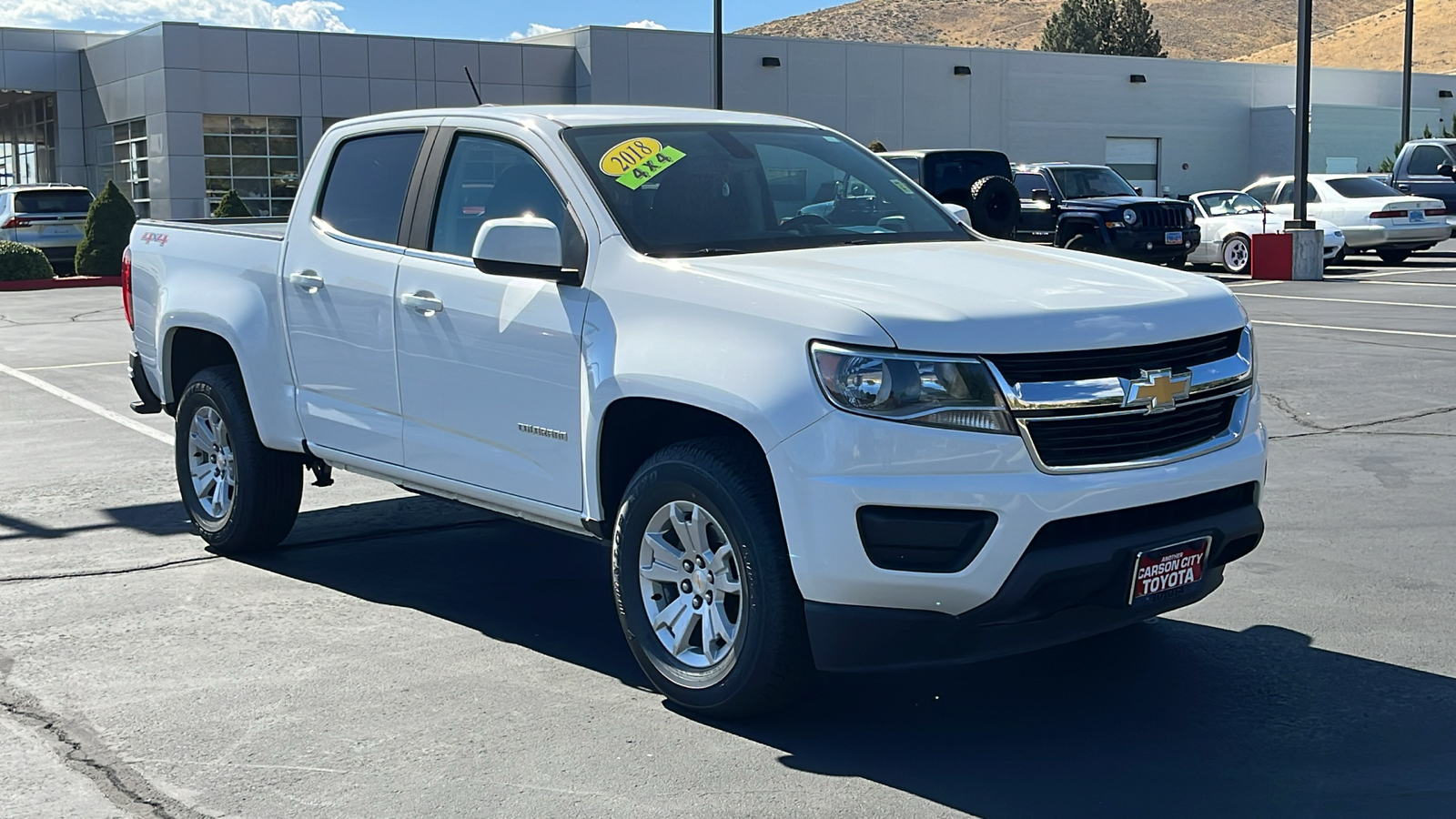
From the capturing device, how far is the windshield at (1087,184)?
24.1 meters

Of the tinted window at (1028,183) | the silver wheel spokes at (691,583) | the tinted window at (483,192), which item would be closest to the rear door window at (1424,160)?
the tinted window at (1028,183)

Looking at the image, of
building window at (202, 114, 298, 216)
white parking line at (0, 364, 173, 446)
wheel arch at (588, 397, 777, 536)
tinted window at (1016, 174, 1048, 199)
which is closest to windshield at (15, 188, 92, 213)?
building window at (202, 114, 298, 216)

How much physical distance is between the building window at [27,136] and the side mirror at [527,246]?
4295 centimetres

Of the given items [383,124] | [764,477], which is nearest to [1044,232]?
[383,124]

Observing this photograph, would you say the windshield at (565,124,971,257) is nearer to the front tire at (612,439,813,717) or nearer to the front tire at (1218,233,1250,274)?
the front tire at (612,439,813,717)

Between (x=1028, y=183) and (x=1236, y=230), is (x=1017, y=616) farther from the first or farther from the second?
(x=1236, y=230)

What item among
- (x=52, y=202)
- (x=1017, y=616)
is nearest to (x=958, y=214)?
(x=1017, y=616)

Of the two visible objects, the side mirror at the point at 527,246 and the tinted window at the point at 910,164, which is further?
the tinted window at the point at 910,164

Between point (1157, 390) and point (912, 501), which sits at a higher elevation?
point (1157, 390)

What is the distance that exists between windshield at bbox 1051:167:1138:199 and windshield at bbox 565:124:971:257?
18557mm

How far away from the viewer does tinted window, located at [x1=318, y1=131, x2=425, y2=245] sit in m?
6.13

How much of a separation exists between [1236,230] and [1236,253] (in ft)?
1.18

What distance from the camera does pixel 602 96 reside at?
42.8 m

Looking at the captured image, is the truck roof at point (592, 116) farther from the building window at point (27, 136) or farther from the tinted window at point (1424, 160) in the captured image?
the building window at point (27, 136)
